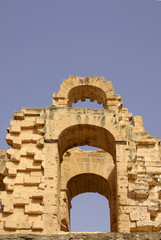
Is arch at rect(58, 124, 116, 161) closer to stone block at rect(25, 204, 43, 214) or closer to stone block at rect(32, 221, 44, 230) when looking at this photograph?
stone block at rect(25, 204, 43, 214)

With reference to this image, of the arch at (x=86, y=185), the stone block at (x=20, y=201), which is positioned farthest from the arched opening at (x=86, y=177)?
the stone block at (x=20, y=201)

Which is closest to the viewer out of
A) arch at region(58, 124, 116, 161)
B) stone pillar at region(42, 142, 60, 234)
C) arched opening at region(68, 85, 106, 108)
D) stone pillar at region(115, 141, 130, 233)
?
stone pillar at region(42, 142, 60, 234)

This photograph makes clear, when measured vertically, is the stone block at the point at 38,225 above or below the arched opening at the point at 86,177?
below

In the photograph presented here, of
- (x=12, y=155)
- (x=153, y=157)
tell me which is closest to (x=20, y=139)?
(x=12, y=155)

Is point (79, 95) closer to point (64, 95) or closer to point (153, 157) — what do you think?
point (64, 95)

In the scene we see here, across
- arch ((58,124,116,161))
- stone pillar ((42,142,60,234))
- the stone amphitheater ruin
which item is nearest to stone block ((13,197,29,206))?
the stone amphitheater ruin

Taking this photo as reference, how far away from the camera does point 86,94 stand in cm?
1806

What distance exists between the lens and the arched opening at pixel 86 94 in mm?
17844

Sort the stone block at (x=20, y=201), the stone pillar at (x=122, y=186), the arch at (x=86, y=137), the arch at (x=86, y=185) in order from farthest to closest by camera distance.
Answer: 1. the arch at (x=86, y=185)
2. the arch at (x=86, y=137)
3. the stone block at (x=20, y=201)
4. the stone pillar at (x=122, y=186)

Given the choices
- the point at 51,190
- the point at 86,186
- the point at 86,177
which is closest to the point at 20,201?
the point at 51,190

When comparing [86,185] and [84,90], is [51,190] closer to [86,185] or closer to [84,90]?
[86,185]

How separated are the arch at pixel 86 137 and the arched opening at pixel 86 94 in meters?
2.83

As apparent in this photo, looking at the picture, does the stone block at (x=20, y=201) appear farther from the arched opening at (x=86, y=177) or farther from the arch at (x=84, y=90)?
the arch at (x=84, y=90)

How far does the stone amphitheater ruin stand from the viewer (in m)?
12.8
